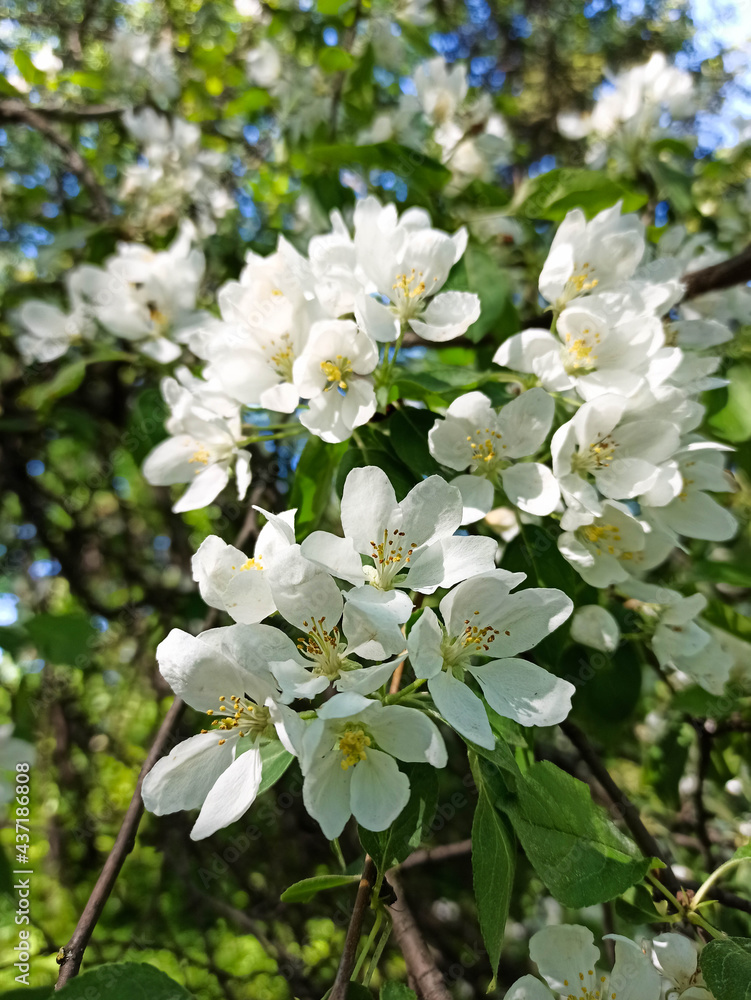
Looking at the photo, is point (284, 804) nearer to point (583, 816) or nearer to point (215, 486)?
point (215, 486)

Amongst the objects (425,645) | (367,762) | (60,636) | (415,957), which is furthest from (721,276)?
(60,636)

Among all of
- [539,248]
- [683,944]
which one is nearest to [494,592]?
[683,944]

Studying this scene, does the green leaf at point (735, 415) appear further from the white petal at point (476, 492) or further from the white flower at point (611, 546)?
the white petal at point (476, 492)

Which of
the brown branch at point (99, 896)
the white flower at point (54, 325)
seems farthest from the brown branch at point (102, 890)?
the white flower at point (54, 325)

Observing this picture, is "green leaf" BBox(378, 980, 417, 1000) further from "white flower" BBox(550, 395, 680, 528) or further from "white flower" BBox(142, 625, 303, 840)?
"white flower" BBox(550, 395, 680, 528)

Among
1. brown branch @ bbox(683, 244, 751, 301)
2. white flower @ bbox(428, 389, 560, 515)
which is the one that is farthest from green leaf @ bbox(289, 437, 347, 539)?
brown branch @ bbox(683, 244, 751, 301)

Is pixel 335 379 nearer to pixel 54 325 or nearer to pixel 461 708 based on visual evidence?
pixel 461 708
